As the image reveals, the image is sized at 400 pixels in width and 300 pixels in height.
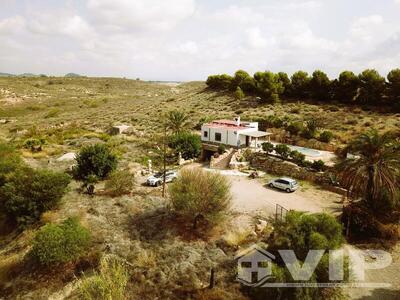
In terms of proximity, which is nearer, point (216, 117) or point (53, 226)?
point (53, 226)

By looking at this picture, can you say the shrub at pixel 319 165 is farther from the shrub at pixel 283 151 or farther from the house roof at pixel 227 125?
the house roof at pixel 227 125

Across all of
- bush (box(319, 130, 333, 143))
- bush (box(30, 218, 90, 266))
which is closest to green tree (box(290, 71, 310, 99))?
bush (box(319, 130, 333, 143))

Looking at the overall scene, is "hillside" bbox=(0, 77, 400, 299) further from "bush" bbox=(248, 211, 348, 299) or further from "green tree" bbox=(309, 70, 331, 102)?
"green tree" bbox=(309, 70, 331, 102)

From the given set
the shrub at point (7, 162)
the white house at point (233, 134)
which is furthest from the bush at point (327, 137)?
the shrub at point (7, 162)

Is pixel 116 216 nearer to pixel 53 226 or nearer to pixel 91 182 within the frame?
pixel 53 226

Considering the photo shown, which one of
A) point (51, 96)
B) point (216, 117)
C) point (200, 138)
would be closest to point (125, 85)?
point (51, 96)
